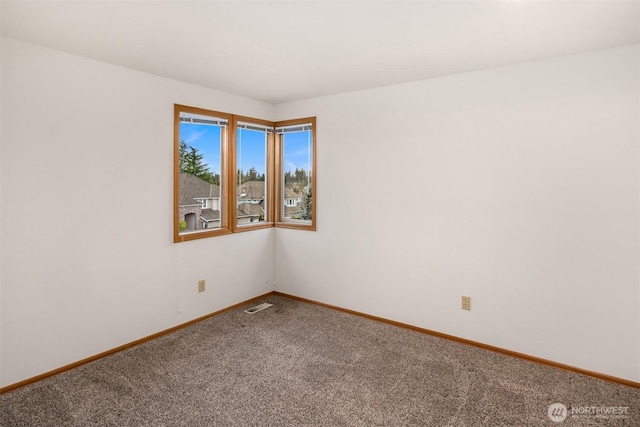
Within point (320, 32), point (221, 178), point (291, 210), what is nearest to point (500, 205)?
point (320, 32)

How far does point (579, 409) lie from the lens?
2.19 metres

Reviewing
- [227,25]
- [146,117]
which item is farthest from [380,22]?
[146,117]

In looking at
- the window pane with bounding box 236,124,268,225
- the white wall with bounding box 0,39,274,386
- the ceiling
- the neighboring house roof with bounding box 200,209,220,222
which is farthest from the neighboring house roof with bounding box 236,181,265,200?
the ceiling

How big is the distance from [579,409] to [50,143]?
13.0 feet

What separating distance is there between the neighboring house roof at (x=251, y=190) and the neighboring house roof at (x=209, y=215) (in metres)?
0.33

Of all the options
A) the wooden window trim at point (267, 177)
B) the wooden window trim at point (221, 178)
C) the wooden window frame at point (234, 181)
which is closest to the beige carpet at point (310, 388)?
the wooden window trim at point (221, 178)

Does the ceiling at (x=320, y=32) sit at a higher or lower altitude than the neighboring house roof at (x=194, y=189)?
higher

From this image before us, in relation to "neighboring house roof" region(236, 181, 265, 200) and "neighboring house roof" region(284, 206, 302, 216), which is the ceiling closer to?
"neighboring house roof" region(236, 181, 265, 200)

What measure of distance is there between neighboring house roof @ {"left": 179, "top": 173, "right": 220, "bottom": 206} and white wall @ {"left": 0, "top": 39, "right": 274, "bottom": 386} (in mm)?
216

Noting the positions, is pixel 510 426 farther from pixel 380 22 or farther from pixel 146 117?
pixel 146 117

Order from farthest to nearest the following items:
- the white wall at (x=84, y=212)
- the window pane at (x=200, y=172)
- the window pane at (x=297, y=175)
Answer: the window pane at (x=297, y=175), the window pane at (x=200, y=172), the white wall at (x=84, y=212)

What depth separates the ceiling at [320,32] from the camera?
6.34 ft

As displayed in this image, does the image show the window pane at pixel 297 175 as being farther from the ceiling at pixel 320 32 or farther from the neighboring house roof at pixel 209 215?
the ceiling at pixel 320 32

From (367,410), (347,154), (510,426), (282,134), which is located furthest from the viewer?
(282,134)
